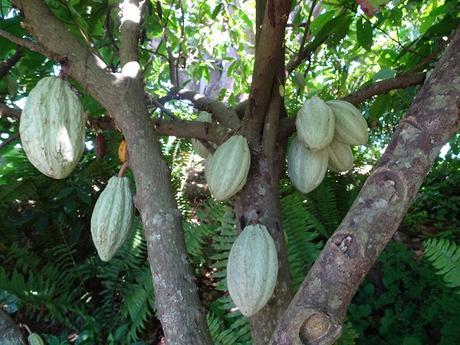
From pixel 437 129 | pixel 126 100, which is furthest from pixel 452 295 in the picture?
pixel 126 100

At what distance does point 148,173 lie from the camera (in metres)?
0.97

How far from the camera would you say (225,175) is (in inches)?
43.9

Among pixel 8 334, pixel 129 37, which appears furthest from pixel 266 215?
pixel 8 334

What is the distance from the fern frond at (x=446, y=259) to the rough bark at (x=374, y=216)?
1354mm

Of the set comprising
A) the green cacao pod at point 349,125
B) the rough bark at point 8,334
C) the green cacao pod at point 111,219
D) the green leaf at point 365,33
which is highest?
the green leaf at point 365,33

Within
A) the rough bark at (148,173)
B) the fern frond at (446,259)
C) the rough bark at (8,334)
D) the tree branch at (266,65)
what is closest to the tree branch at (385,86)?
the tree branch at (266,65)

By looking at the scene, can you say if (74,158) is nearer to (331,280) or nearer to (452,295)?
(331,280)

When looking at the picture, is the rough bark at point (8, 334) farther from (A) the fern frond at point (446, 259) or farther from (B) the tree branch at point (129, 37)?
(A) the fern frond at point (446, 259)

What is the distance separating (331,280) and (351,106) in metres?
0.71

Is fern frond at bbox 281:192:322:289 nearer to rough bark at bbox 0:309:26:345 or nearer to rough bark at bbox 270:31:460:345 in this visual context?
rough bark at bbox 0:309:26:345

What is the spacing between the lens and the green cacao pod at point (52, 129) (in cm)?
102

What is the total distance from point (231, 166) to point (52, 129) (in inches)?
16.5

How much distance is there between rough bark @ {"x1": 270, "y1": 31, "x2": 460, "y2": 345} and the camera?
2.45 feet

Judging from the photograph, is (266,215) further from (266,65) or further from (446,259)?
(446,259)
